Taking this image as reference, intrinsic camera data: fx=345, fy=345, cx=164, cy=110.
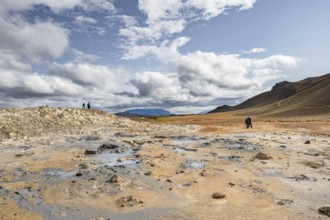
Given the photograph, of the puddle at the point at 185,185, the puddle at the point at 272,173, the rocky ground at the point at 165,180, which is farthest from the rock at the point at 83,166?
the puddle at the point at 272,173

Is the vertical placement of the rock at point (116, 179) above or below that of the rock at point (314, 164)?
above

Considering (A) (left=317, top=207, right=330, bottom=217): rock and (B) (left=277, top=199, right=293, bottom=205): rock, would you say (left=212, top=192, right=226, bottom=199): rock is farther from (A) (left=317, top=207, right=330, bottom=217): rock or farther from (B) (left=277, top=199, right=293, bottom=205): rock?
(A) (left=317, top=207, right=330, bottom=217): rock

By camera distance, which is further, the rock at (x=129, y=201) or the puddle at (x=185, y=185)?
the puddle at (x=185, y=185)

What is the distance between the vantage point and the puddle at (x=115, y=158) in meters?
17.6

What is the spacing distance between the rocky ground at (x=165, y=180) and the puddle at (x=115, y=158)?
0.06m

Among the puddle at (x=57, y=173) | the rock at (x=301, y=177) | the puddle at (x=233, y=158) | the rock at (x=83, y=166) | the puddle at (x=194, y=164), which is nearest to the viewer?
the rock at (x=301, y=177)

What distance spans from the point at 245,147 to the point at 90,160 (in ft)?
33.5

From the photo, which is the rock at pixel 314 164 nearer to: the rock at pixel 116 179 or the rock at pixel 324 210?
the rock at pixel 324 210

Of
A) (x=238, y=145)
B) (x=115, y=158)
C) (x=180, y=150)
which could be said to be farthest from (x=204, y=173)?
(x=238, y=145)

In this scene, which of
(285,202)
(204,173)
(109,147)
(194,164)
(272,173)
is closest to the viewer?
(285,202)

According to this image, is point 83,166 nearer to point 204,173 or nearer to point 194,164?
point 194,164

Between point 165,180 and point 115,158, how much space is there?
5.97 metres

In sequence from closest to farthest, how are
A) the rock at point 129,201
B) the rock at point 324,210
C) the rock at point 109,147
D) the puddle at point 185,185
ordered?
the rock at point 324,210, the rock at point 129,201, the puddle at point 185,185, the rock at point 109,147

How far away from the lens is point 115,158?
62.7 feet
